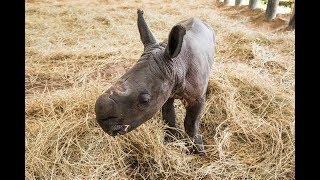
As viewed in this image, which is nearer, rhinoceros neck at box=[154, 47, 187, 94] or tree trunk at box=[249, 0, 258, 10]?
rhinoceros neck at box=[154, 47, 187, 94]

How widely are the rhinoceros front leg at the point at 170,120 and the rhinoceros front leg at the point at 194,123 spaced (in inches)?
8.3

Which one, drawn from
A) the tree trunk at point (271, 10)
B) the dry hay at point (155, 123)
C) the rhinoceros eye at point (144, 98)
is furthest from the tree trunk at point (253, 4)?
the rhinoceros eye at point (144, 98)

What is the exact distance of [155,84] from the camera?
234cm

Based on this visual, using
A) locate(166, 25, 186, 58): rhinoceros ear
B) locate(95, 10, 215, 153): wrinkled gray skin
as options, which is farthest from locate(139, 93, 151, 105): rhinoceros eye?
locate(166, 25, 186, 58): rhinoceros ear

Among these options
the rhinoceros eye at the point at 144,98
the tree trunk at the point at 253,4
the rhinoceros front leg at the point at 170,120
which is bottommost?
the tree trunk at the point at 253,4

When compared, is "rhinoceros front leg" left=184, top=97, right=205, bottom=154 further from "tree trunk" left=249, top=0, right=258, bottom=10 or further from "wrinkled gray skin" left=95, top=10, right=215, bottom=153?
"tree trunk" left=249, top=0, right=258, bottom=10

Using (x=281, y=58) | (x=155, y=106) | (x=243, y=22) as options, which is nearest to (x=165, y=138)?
(x=155, y=106)

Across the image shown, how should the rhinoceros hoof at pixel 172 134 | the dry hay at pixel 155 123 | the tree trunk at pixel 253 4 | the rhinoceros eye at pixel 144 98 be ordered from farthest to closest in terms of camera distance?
the tree trunk at pixel 253 4
the rhinoceros hoof at pixel 172 134
the dry hay at pixel 155 123
the rhinoceros eye at pixel 144 98

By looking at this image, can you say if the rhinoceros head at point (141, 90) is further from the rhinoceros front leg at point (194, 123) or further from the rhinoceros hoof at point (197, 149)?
the rhinoceros hoof at point (197, 149)

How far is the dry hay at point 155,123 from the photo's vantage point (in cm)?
307

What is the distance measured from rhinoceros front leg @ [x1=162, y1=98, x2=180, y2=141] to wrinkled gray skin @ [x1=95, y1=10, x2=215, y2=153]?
11cm

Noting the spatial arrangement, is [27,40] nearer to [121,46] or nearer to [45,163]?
[121,46]

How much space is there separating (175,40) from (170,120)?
139 centimetres

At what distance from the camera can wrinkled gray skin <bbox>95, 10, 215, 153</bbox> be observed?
2129 mm
